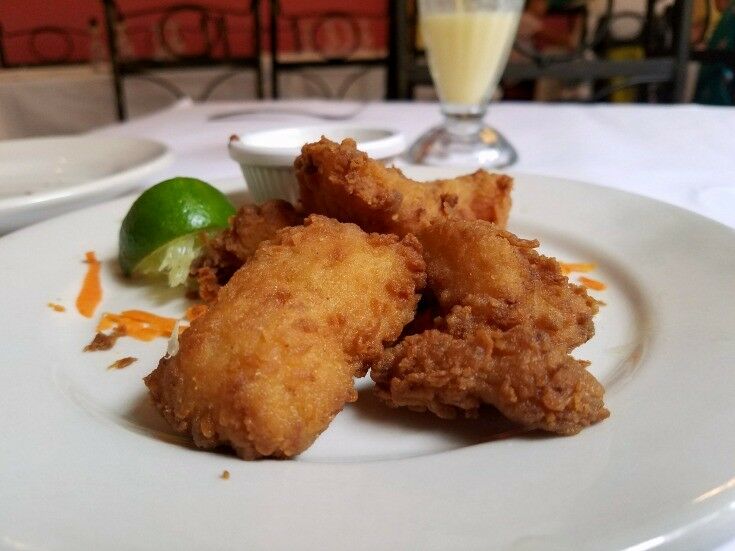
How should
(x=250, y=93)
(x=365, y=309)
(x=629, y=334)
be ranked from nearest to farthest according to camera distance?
(x=365, y=309)
(x=629, y=334)
(x=250, y=93)

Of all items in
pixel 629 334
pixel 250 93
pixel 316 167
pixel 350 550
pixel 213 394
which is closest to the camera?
pixel 350 550

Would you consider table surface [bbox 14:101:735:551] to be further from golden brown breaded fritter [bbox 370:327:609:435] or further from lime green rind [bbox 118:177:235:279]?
golden brown breaded fritter [bbox 370:327:609:435]

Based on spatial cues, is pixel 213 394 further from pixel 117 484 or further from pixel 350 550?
pixel 350 550

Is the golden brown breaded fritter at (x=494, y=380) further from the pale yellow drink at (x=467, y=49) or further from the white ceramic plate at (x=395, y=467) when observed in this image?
the pale yellow drink at (x=467, y=49)

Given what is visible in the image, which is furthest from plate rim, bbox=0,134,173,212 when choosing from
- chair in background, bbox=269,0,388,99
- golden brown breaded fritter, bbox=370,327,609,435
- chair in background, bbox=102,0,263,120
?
chair in background, bbox=269,0,388,99

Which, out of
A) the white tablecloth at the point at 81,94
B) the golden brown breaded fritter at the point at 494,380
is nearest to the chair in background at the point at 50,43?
the white tablecloth at the point at 81,94

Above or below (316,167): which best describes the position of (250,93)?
below

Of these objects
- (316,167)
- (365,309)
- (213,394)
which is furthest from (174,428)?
(316,167)
